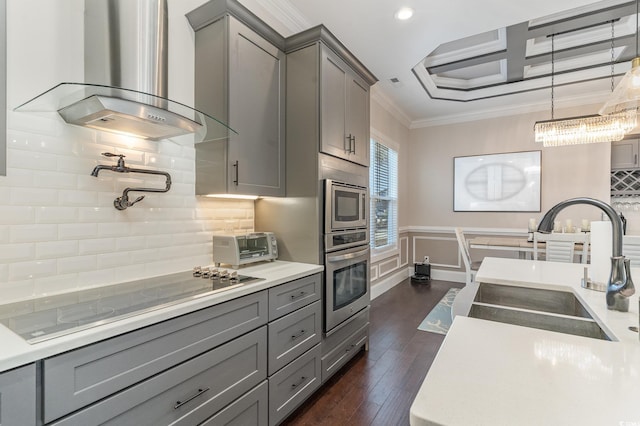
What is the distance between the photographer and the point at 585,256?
3.44m

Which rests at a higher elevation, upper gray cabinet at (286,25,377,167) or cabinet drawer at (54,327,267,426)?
upper gray cabinet at (286,25,377,167)

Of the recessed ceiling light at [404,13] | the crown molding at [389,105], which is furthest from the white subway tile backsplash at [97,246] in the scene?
the crown molding at [389,105]

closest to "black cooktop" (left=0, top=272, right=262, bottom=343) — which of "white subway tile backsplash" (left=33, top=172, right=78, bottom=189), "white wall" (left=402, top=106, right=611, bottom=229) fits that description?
"white subway tile backsplash" (left=33, top=172, right=78, bottom=189)

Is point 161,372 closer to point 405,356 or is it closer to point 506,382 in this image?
point 506,382

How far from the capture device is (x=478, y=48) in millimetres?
3602

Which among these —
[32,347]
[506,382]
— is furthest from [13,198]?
[506,382]

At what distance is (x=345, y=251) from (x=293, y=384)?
100 centimetres

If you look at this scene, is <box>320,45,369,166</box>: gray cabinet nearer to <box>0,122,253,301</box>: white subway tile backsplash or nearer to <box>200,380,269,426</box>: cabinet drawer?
<box>0,122,253,301</box>: white subway tile backsplash

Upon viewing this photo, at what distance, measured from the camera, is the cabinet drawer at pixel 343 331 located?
2219mm

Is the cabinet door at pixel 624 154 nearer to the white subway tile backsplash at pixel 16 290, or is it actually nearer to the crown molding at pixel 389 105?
the crown molding at pixel 389 105

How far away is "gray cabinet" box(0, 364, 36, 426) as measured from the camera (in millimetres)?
824

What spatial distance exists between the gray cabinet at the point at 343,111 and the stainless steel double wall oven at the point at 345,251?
0.30m

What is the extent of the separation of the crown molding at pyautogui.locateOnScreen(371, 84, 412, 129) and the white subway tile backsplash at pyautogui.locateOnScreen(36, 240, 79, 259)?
376cm

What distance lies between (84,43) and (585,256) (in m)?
4.71
